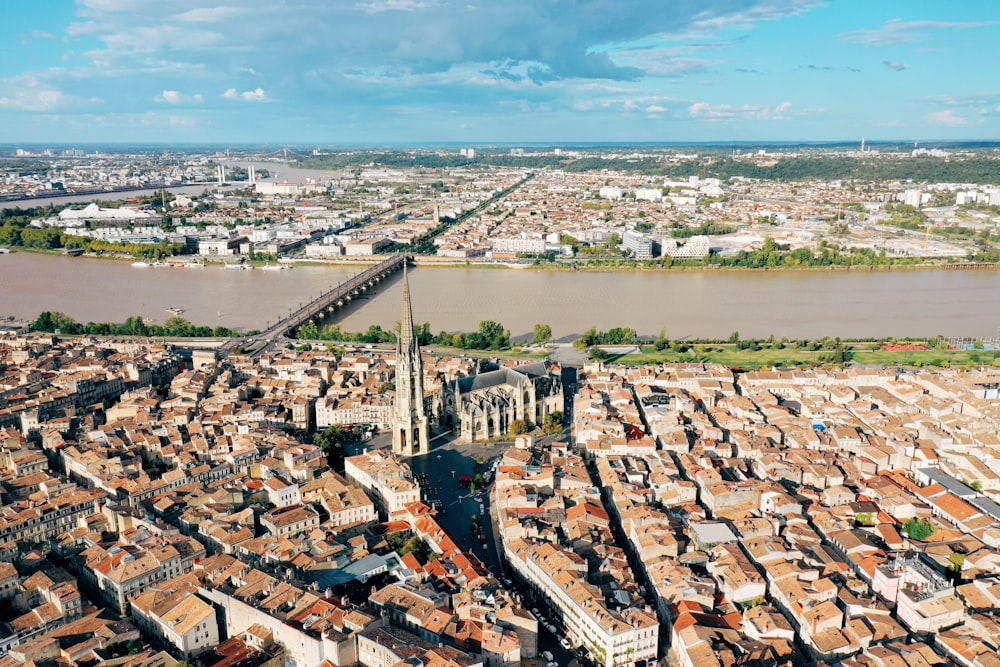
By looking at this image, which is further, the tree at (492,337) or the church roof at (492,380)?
the tree at (492,337)

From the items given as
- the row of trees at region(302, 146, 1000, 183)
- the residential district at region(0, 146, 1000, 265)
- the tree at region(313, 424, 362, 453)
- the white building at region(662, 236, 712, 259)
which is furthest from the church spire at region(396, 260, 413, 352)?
the row of trees at region(302, 146, 1000, 183)

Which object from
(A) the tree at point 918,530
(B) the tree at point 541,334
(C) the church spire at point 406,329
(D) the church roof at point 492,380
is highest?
(C) the church spire at point 406,329

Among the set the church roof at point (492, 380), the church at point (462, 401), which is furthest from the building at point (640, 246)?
the church roof at point (492, 380)

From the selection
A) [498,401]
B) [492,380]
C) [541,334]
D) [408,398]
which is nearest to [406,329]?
[408,398]

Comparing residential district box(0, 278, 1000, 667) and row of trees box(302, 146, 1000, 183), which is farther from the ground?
row of trees box(302, 146, 1000, 183)

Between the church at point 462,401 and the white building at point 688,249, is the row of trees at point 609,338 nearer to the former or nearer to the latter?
the church at point 462,401

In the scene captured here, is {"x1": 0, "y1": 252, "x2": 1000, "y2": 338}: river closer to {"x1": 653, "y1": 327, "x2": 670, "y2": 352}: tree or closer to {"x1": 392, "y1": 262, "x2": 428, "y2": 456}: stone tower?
{"x1": 653, "y1": 327, "x2": 670, "y2": 352}: tree
